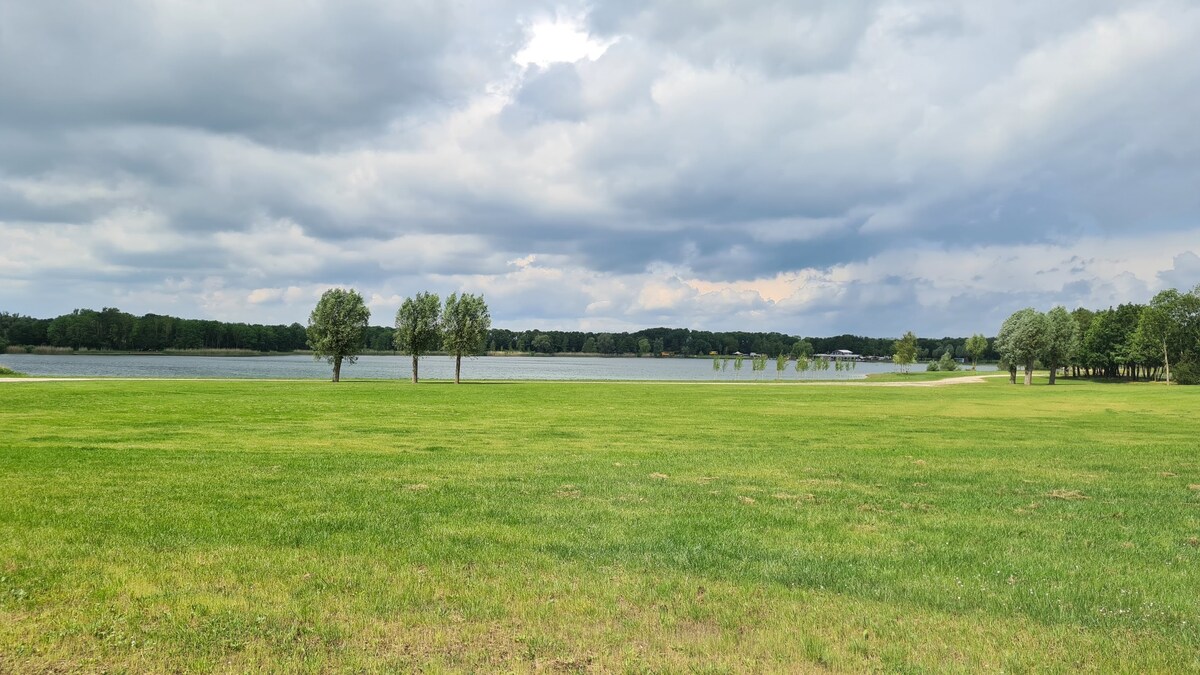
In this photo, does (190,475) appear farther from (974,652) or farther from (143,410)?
(143,410)

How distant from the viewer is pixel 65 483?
13.7 m

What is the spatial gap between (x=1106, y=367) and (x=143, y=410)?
140 metres

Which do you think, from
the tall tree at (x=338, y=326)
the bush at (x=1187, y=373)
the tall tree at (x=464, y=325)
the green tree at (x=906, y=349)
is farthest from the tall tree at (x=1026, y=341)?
the tall tree at (x=338, y=326)

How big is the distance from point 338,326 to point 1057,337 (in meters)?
90.2

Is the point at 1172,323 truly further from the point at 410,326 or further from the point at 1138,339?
the point at 410,326

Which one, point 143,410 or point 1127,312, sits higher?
point 1127,312

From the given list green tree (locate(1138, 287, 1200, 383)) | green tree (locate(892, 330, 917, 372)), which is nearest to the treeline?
green tree (locate(892, 330, 917, 372))

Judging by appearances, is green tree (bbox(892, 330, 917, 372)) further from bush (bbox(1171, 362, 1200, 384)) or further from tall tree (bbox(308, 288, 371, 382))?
tall tree (bbox(308, 288, 371, 382))

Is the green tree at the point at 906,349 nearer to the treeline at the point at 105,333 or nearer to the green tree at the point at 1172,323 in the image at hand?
the green tree at the point at 1172,323

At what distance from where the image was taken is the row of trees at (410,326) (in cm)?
7744

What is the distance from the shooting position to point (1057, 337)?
9875 centimetres

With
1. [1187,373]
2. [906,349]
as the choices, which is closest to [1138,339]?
[1187,373]

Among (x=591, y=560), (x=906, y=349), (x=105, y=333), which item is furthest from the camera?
(x=105, y=333)

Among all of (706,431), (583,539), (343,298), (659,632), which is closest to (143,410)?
(706,431)
